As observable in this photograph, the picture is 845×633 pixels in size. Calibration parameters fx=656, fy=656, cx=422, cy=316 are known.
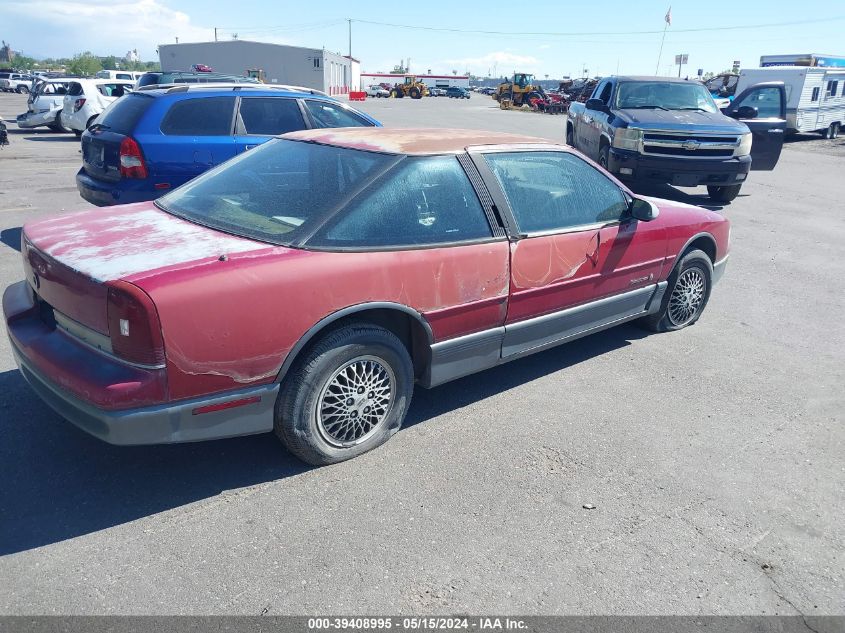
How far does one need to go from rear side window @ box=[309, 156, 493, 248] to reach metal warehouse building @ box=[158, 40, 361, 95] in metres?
55.2

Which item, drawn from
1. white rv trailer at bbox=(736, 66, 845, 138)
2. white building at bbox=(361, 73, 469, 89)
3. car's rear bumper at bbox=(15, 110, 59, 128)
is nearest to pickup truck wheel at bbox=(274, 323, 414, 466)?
A: car's rear bumper at bbox=(15, 110, 59, 128)

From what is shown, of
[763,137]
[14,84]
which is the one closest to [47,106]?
[763,137]

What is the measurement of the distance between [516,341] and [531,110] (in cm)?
4448

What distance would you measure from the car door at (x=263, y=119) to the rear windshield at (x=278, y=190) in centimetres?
306

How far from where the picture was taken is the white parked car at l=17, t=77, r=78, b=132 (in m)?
19.6

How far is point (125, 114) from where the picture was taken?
6.81 metres

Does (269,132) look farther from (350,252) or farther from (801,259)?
(801,259)

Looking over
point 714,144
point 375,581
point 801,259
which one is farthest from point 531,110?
point 375,581

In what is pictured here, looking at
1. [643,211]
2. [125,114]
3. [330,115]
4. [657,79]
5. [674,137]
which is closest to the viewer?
[643,211]

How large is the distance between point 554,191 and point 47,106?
20.2m

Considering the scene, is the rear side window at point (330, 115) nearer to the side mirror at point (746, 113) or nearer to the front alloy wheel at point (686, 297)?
the front alloy wheel at point (686, 297)

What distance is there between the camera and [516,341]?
398 centimetres

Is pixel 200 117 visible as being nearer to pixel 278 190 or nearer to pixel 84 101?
pixel 278 190

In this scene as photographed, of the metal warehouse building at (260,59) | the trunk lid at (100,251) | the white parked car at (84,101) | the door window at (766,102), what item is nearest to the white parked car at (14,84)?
the metal warehouse building at (260,59)
